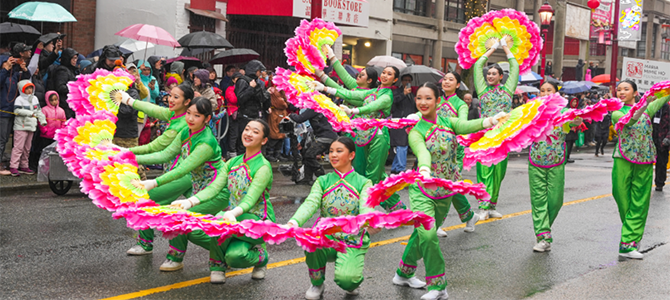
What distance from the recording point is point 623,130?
24.3 ft

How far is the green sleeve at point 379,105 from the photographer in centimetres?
781

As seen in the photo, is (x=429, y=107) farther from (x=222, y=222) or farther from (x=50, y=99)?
(x=50, y=99)

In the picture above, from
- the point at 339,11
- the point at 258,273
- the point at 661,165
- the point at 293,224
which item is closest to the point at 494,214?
the point at 258,273

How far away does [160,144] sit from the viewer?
6430mm

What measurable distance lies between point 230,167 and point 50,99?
6.76m

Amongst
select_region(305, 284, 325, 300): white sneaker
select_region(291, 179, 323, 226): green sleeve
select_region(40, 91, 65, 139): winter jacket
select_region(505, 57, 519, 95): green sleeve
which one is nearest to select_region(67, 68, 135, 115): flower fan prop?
select_region(291, 179, 323, 226): green sleeve

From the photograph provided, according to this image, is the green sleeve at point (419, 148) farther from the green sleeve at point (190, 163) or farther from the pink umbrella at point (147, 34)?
the pink umbrella at point (147, 34)

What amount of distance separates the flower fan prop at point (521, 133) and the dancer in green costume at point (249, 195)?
63.4 inches

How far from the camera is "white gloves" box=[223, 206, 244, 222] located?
16.7 ft

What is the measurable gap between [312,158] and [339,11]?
10.4m

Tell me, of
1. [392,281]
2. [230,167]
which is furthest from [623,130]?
[230,167]

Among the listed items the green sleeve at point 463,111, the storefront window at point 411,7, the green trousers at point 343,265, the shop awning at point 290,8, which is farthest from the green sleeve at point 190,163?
the storefront window at point 411,7

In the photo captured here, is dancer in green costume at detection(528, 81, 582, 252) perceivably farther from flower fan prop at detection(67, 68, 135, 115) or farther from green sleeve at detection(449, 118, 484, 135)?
flower fan prop at detection(67, 68, 135, 115)

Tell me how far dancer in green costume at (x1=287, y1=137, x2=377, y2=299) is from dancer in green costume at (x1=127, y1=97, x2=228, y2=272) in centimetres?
91
